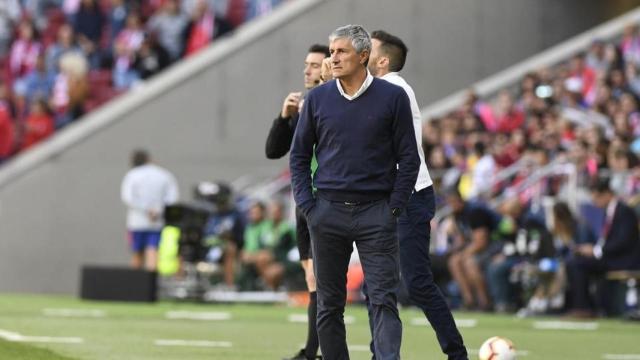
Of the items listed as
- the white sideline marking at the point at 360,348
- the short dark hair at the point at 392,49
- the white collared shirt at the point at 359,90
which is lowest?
the white sideline marking at the point at 360,348

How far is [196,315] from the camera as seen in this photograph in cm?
2000

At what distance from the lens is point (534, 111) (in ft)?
82.3

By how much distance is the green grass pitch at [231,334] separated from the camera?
1380cm

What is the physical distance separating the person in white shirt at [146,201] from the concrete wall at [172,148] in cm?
338

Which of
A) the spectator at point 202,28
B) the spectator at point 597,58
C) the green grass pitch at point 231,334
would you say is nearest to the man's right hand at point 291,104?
the green grass pitch at point 231,334

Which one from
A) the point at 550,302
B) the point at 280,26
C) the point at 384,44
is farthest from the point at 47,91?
the point at 384,44

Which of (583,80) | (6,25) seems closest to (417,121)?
(583,80)

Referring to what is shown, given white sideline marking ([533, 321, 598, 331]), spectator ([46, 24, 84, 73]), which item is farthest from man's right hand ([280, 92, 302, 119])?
spectator ([46, 24, 84, 73])

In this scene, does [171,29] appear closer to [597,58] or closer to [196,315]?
[597,58]

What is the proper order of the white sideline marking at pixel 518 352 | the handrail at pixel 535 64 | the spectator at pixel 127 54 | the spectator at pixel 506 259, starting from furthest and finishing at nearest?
the spectator at pixel 127 54 → the handrail at pixel 535 64 → the spectator at pixel 506 259 → the white sideline marking at pixel 518 352

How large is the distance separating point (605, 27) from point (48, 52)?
10.8 meters

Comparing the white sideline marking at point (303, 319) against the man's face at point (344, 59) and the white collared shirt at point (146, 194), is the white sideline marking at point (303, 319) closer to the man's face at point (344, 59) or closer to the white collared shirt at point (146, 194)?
the white collared shirt at point (146, 194)

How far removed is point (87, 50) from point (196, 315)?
Answer: 12.4 m

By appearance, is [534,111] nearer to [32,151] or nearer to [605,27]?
[605,27]
